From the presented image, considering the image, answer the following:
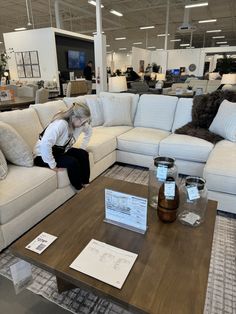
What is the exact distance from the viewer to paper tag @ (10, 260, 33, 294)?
116cm

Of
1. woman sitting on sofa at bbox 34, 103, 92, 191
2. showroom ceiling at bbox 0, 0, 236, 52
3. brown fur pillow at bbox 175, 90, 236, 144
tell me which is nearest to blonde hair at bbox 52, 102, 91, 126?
woman sitting on sofa at bbox 34, 103, 92, 191

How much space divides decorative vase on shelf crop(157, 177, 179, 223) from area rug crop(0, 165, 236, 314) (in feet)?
1.76

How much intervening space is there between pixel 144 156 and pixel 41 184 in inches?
56.4

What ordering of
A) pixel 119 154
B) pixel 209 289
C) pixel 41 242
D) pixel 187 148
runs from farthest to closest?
pixel 119 154 → pixel 187 148 → pixel 209 289 → pixel 41 242

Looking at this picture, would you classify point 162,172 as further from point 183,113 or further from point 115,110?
point 115,110

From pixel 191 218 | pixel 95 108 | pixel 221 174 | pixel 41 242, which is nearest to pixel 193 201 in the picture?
pixel 191 218

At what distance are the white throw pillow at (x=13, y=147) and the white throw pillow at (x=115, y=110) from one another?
153cm

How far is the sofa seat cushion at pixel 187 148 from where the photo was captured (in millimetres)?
2529

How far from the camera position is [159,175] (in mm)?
1386

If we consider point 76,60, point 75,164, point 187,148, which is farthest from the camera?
point 76,60

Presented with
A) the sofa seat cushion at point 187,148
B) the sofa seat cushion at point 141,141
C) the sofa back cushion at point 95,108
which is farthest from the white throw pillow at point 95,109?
the sofa seat cushion at point 187,148

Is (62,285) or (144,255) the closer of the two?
(144,255)

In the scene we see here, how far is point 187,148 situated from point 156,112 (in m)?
0.91

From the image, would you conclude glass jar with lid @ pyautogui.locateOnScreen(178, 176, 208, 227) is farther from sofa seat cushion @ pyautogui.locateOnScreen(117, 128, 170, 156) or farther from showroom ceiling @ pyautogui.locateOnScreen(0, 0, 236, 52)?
showroom ceiling @ pyautogui.locateOnScreen(0, 0, 236, 52)
